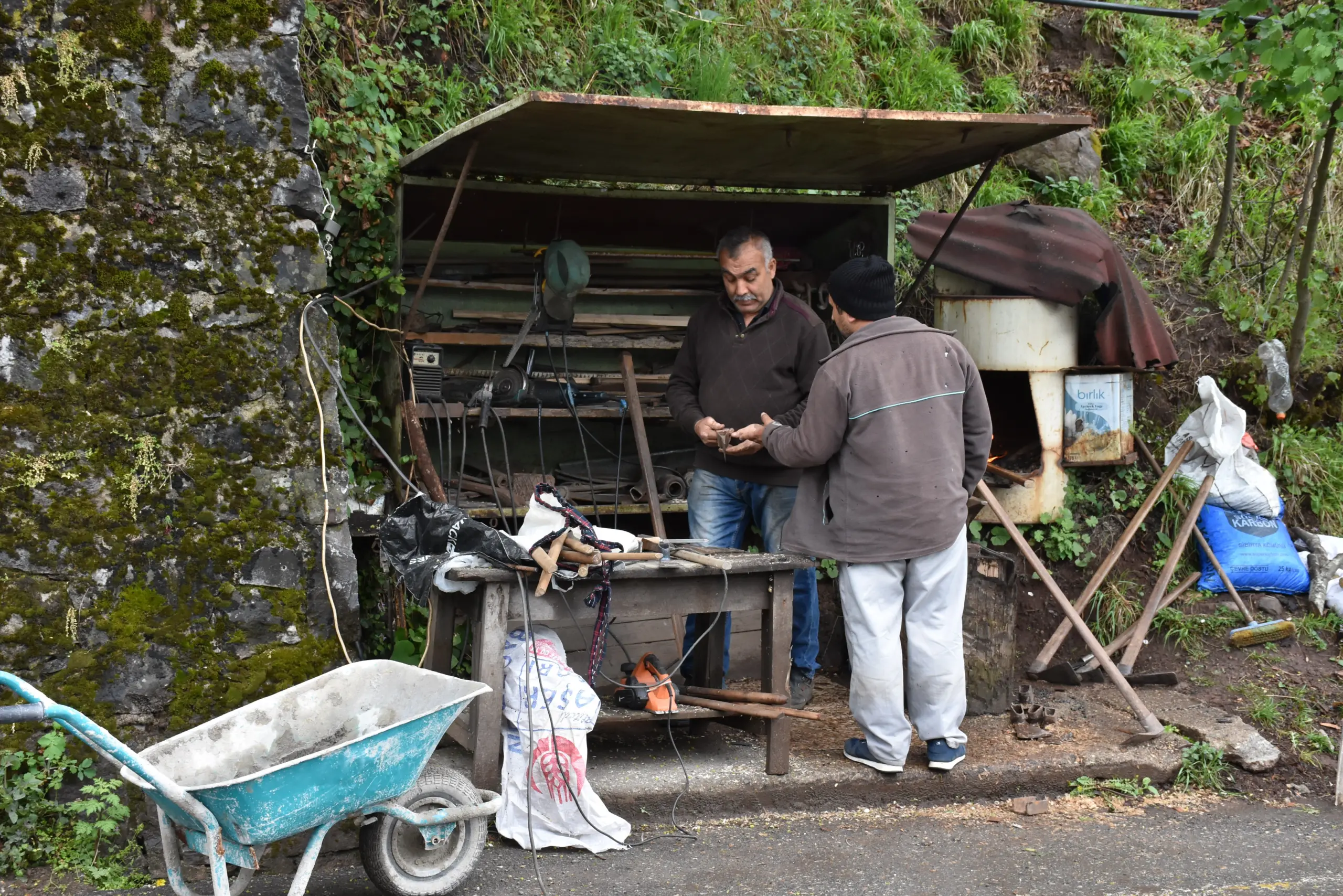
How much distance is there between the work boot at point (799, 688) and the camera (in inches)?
206

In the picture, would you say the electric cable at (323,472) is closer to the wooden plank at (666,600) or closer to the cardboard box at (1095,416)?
the wooden plank at (666,600)

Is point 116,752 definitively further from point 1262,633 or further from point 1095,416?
point 1262,633

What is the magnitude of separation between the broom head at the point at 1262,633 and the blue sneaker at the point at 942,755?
7.70ft

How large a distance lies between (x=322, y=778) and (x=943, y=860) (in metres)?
2.15

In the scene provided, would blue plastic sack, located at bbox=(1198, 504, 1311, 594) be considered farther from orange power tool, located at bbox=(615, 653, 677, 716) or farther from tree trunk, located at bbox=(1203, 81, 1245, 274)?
orange power tool, located at bbox=(615, 653, 677, 716)

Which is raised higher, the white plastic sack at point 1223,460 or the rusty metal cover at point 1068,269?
the rusty metal cover at point 1068,269

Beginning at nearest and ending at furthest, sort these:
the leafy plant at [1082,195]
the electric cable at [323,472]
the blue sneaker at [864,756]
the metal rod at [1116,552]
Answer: the electric cable at [323,472]
the blue sneaker at [864,756]
the metal rod at [1116,552]
the leafy plant at [1082,195]

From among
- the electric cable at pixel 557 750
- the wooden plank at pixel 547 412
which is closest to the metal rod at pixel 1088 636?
the wooden plank at pixel 547 412

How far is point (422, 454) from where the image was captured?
210 inches

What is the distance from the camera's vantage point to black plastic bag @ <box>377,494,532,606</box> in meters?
4.00

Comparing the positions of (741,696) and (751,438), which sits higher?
(751,438)

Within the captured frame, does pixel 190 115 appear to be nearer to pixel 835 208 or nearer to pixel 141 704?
pixel 141 704

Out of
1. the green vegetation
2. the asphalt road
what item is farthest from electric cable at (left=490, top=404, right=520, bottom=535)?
the green vegetation

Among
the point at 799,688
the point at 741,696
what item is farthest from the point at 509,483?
the point at 741,696
